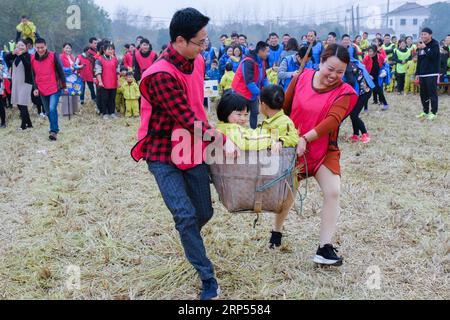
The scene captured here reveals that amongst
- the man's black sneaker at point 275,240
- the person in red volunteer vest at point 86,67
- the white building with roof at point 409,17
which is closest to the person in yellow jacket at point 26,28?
the person in red volunteer vest at point 86,67

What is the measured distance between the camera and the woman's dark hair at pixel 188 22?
246 centimetres

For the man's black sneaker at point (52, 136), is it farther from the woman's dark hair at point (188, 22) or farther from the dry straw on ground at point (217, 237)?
the woman's dark hair at point (188, 22)

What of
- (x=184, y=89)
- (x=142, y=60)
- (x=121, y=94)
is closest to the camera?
(x=184, y=89)

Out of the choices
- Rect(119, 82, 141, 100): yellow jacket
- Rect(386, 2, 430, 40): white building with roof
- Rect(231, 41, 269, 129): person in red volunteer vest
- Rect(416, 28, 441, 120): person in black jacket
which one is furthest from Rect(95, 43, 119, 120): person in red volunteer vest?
Rect(386, 2, 430, 40): white building with roof

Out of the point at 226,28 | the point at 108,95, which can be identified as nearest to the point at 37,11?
the point at 108,95

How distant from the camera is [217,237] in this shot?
388 centimetres

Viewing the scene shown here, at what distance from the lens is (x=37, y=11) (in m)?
20.9

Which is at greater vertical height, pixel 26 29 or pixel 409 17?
pixel 409 17

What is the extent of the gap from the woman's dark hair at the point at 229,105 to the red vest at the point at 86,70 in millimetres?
9986

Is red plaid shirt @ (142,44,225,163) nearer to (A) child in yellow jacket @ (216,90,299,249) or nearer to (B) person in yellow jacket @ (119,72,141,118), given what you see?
(A) child in yellow jacket @ (216,90,299,249)

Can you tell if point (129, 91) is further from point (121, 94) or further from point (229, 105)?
point (229, 105)

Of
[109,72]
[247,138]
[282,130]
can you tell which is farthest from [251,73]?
[109,72]

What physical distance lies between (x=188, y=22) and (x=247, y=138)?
2.46ft
